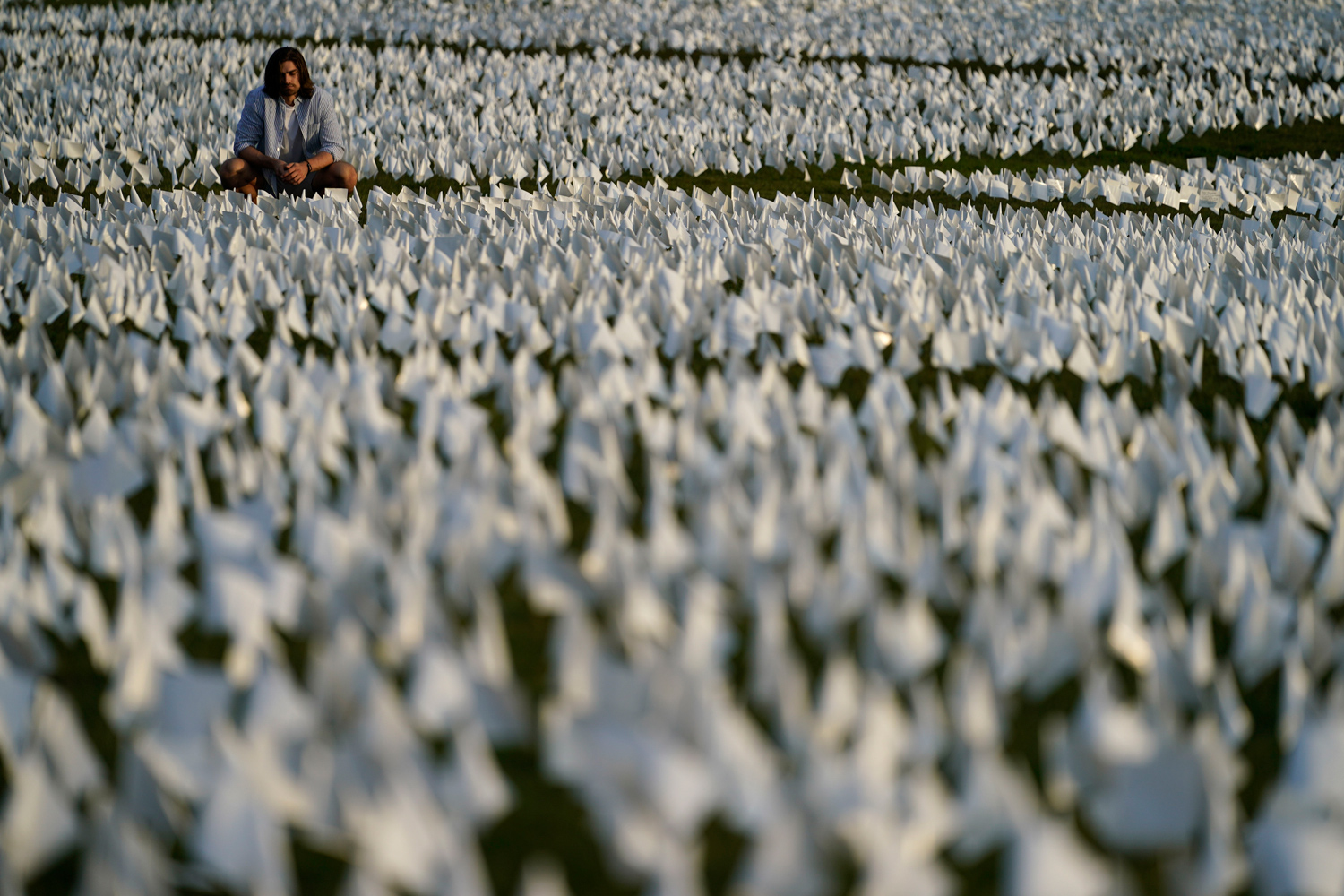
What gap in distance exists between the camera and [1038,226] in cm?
540

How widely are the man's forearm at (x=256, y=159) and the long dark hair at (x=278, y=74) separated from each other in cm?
40

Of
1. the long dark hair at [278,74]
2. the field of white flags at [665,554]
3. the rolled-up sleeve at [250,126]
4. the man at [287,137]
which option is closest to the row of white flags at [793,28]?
the long dark hair at [278,74]

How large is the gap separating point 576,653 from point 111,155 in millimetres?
7339

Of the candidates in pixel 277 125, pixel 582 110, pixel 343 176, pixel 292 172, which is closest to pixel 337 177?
pixel 343 176

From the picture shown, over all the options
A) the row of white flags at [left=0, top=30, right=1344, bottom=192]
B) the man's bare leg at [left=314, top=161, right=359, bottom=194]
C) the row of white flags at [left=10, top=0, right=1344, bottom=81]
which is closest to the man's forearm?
the man's bare leg at [left=314, top=161, right=359, bottom=194]

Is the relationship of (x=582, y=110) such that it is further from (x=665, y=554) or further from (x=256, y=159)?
(x=665, y=554)

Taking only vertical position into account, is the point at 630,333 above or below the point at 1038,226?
below

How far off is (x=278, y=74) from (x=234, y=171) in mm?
641

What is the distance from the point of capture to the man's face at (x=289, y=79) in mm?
6402

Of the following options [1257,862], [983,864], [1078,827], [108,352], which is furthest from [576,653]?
[108,352]

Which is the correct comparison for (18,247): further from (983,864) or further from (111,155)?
(983,864)

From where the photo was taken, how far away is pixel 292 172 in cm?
619

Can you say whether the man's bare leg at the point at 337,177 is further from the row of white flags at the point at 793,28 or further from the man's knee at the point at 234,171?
the row of white flags at the point at 793,28

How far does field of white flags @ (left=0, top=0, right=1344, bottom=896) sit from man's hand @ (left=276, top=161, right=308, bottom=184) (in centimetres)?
70
